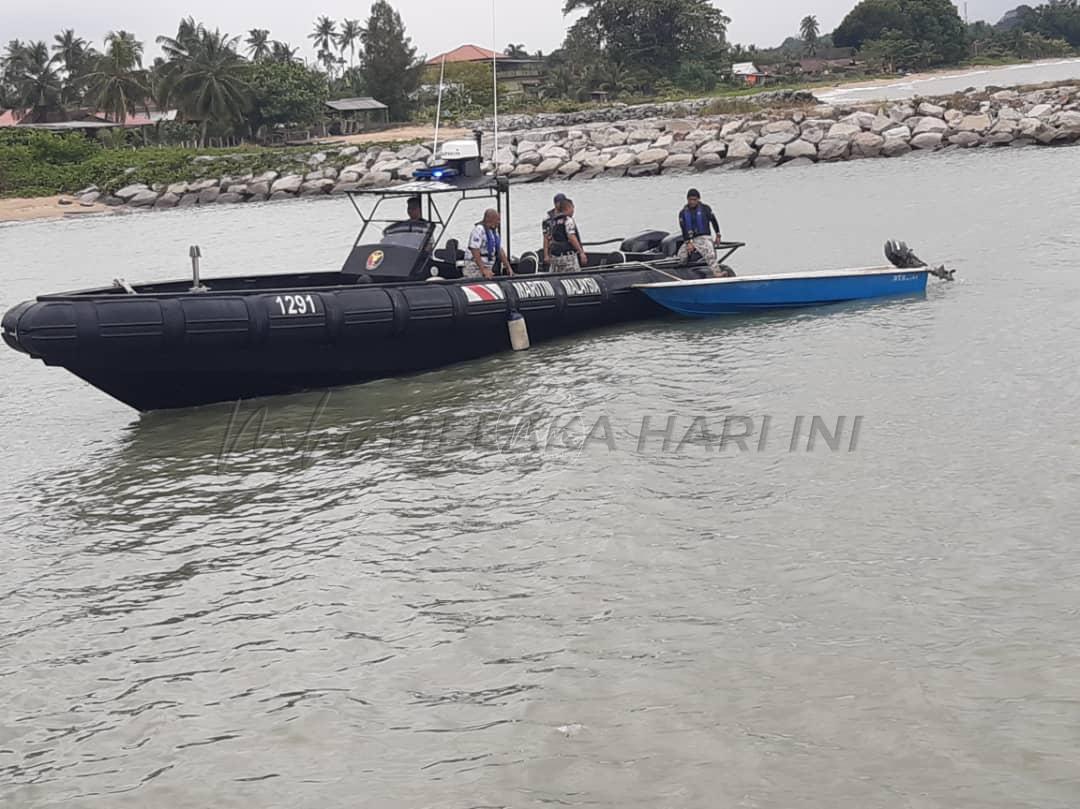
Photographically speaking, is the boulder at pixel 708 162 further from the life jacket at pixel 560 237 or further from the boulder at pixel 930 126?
the life jacket at pixel 560 237

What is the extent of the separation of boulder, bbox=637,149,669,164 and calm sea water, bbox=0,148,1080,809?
34.4 meters

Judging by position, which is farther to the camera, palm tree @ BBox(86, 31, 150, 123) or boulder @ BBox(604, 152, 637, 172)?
palm tree @ BBox(86, 31, 150, 123)

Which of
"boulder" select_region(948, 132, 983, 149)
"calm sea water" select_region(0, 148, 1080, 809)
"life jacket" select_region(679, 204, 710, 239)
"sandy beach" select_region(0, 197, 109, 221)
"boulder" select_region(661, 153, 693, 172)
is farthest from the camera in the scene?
"boulder" select_region(661, 153, 693, 172)

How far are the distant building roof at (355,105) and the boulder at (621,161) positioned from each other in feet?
108

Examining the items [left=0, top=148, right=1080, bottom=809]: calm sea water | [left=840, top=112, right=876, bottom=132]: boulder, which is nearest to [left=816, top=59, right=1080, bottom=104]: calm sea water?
[left=840, top=112, right=876, bottom=132]: boulder

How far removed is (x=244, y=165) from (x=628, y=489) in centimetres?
4878

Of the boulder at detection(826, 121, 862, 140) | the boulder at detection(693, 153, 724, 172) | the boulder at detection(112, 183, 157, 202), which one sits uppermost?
the boulder at detection(826, 121, 862, 140)

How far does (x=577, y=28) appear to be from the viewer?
3580 inches

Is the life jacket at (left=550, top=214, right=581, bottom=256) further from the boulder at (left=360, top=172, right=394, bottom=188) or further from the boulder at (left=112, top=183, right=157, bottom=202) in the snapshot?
the boulder at (left=112, top=183, right=157, bottom=202)

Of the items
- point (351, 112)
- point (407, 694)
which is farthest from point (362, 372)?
point (351, 112)

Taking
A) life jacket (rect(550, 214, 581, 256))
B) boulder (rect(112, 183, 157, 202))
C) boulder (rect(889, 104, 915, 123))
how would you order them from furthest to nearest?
→ boulder (rect(112, 183, 157, 202))
boulder (rect(889, 104, 915, 123))
life jacket (rect(550, 214, 581, 256))

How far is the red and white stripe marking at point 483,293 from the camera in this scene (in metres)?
13.4

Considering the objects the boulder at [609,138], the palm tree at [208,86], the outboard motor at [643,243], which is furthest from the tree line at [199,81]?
the outboard motor at [643,243]

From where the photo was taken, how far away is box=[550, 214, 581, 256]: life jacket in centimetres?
1546
